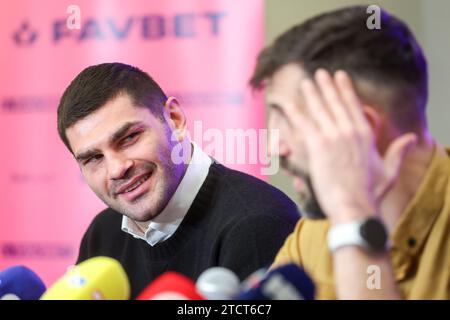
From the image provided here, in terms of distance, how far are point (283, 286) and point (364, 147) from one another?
20 centimetres

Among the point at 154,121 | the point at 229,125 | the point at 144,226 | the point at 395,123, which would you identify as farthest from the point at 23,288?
the point at 229,125

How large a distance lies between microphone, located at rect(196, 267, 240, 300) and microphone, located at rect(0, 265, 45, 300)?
46 centimetres

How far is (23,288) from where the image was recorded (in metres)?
1.30

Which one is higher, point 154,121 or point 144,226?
point 154,121

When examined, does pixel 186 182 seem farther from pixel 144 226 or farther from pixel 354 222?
pixel 354 222

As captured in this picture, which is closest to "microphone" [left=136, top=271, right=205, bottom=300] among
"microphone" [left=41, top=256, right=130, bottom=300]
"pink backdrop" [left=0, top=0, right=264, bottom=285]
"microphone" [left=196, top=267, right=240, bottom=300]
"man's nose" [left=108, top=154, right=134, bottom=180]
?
"microphone" [left=196, top=267, right=240, bottom=300]

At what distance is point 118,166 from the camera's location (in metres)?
1.46

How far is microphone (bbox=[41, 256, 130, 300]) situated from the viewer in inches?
42.1

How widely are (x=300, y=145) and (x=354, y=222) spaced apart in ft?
0.49

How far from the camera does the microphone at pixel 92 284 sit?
1070 millimetres

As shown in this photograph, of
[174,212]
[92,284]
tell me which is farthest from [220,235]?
[92,284]

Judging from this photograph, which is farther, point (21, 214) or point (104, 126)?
point (21, 214)

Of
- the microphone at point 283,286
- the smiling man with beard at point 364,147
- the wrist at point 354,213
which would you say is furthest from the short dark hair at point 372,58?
the microphone at point 283,286

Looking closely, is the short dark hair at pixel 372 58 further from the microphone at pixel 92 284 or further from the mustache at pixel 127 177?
the mustache at pixel 127 177
